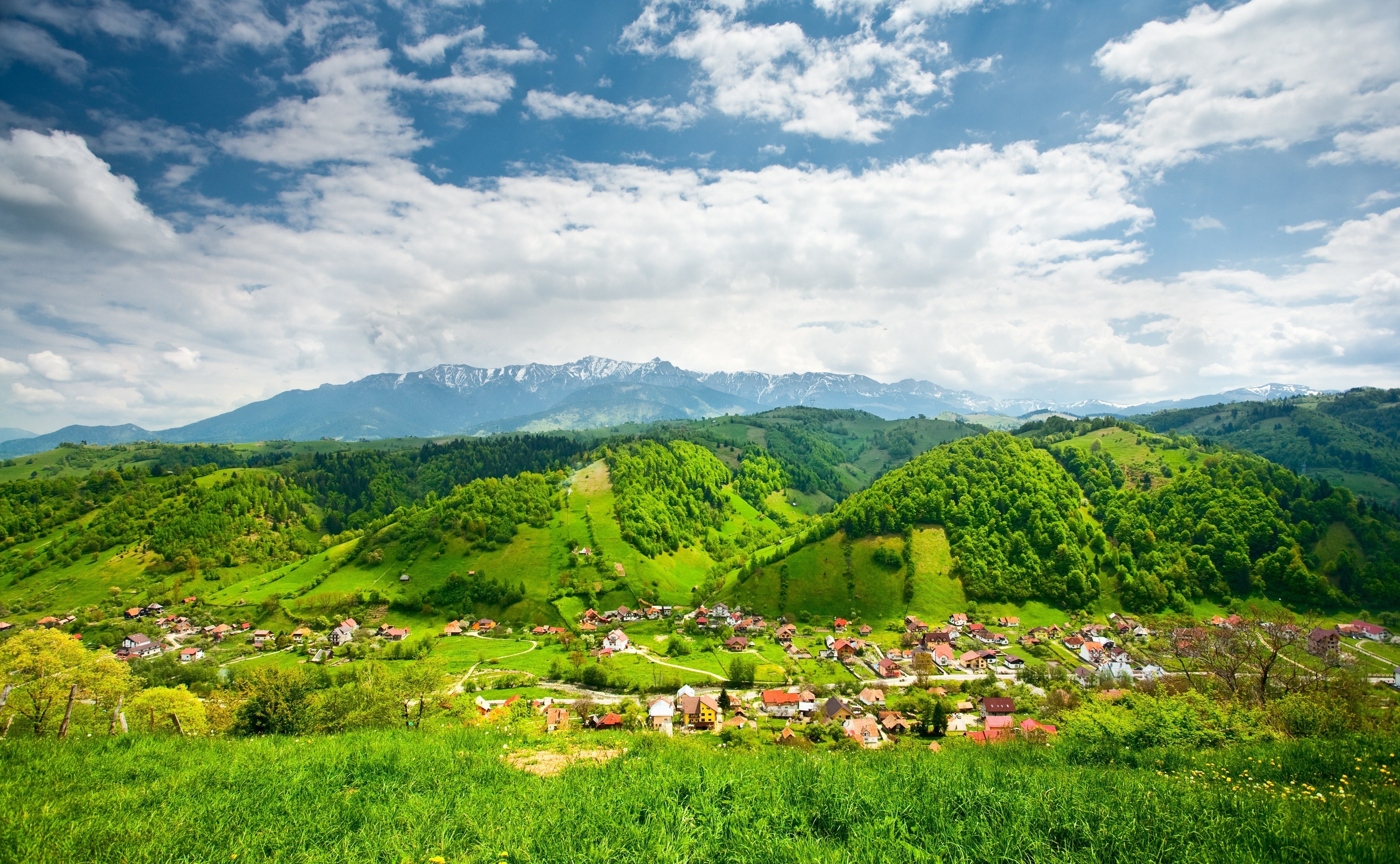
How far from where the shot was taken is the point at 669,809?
8438 mm

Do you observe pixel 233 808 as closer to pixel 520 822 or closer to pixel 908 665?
pixel 520 822

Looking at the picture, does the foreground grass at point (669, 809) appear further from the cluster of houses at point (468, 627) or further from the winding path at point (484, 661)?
the cluster of houses at point (468, 627)

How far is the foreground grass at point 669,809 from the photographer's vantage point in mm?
6867

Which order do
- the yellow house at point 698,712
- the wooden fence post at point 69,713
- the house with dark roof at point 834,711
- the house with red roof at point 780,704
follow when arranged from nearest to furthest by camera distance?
the wooden fence post at point 69,713
the yellow house at point 698,712
the house with dark roof at point 834,711
the house with red roof at point 780,704

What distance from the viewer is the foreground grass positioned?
6867 millimetres

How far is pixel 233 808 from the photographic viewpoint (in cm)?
881

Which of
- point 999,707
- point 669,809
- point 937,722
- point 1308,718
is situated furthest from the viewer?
point 999,707

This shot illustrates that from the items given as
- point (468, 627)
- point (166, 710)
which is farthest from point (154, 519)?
point (166, 710)

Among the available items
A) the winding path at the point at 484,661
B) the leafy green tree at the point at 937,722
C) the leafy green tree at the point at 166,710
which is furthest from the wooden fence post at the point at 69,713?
the leafy green tree at the point at 937,722

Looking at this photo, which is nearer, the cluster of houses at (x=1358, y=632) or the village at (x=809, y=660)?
the village at (x=809, y=660)

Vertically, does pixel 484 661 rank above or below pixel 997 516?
below

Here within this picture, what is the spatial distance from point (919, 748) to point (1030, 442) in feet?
531

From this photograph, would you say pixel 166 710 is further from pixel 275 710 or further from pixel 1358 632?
pixel 1358 632

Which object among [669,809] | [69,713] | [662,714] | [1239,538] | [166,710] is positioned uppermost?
[669,809]
